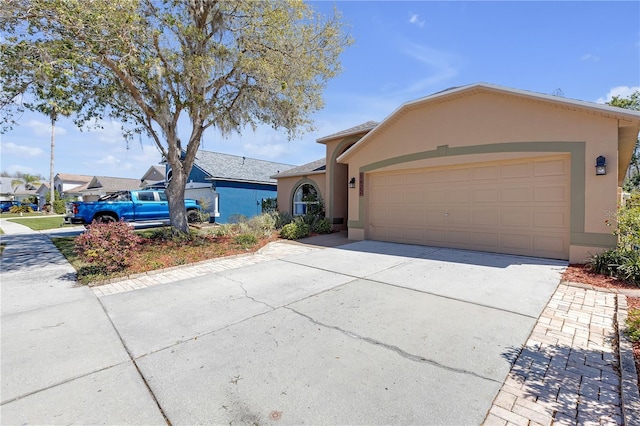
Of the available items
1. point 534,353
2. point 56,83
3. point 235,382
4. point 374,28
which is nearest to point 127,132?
point 56,83

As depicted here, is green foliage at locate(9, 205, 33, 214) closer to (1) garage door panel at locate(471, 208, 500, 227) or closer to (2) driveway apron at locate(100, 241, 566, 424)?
(2) driveway apron at locate(100, 241, 566, 424)

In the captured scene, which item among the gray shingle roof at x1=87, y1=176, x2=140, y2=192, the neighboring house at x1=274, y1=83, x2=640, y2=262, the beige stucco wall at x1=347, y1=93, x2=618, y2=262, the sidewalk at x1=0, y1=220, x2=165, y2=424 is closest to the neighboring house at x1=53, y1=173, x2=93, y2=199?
the gray shingle roof at x1=87, y1=176, x2=140, y2=192

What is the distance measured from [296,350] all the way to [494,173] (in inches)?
306

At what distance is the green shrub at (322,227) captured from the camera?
13.6 m

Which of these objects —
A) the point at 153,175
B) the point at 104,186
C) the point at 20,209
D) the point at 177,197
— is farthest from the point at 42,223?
the point at 20,209

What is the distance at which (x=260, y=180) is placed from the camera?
72.3 feet

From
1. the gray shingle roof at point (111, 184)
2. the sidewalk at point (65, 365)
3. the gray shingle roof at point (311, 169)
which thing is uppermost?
the gray shingle roof at point (111, 184)

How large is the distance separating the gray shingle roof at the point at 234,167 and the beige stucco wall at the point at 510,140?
453 inches

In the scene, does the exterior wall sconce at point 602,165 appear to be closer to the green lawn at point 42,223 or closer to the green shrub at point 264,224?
the green shrub at point 264,224

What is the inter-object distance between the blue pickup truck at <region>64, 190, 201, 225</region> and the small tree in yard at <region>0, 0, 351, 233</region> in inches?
202

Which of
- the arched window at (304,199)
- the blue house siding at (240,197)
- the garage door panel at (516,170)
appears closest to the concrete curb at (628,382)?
the garage door panel at (516,170)

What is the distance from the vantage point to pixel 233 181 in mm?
20531

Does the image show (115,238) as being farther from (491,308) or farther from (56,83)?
(491,308)

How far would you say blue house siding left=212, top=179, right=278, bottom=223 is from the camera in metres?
20.1
